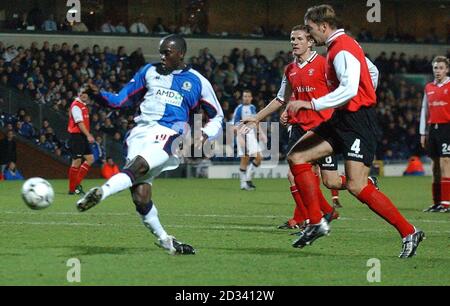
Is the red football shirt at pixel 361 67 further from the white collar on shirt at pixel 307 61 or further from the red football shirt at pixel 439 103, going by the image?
the red football shirt at pixel 439 103

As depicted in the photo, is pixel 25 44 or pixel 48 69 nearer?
pixel 48 69

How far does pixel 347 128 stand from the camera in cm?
941

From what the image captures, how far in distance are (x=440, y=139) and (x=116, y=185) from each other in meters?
8.50

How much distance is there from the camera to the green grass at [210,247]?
786cm

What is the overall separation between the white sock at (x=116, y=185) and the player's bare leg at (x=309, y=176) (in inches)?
70.1

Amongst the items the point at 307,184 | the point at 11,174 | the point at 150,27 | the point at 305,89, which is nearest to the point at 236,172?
the point at 11,174

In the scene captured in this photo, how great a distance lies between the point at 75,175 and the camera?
64.3 ft

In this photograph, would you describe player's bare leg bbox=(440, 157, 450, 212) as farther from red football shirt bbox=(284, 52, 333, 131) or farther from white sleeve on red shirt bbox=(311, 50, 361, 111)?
white sleeve on red shirt bbox=(311, 50, 361, 111)

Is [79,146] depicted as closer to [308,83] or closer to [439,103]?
[439,103]

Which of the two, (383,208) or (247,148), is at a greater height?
(383,208)

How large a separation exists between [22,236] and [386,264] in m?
4.28

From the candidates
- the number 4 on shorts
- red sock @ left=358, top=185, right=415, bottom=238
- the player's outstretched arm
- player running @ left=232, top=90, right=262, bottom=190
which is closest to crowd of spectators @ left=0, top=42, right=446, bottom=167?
player running @ left=232, top=90, right=262, bottom=190

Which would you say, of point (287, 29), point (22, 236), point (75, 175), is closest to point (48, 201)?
point (22, 236)
